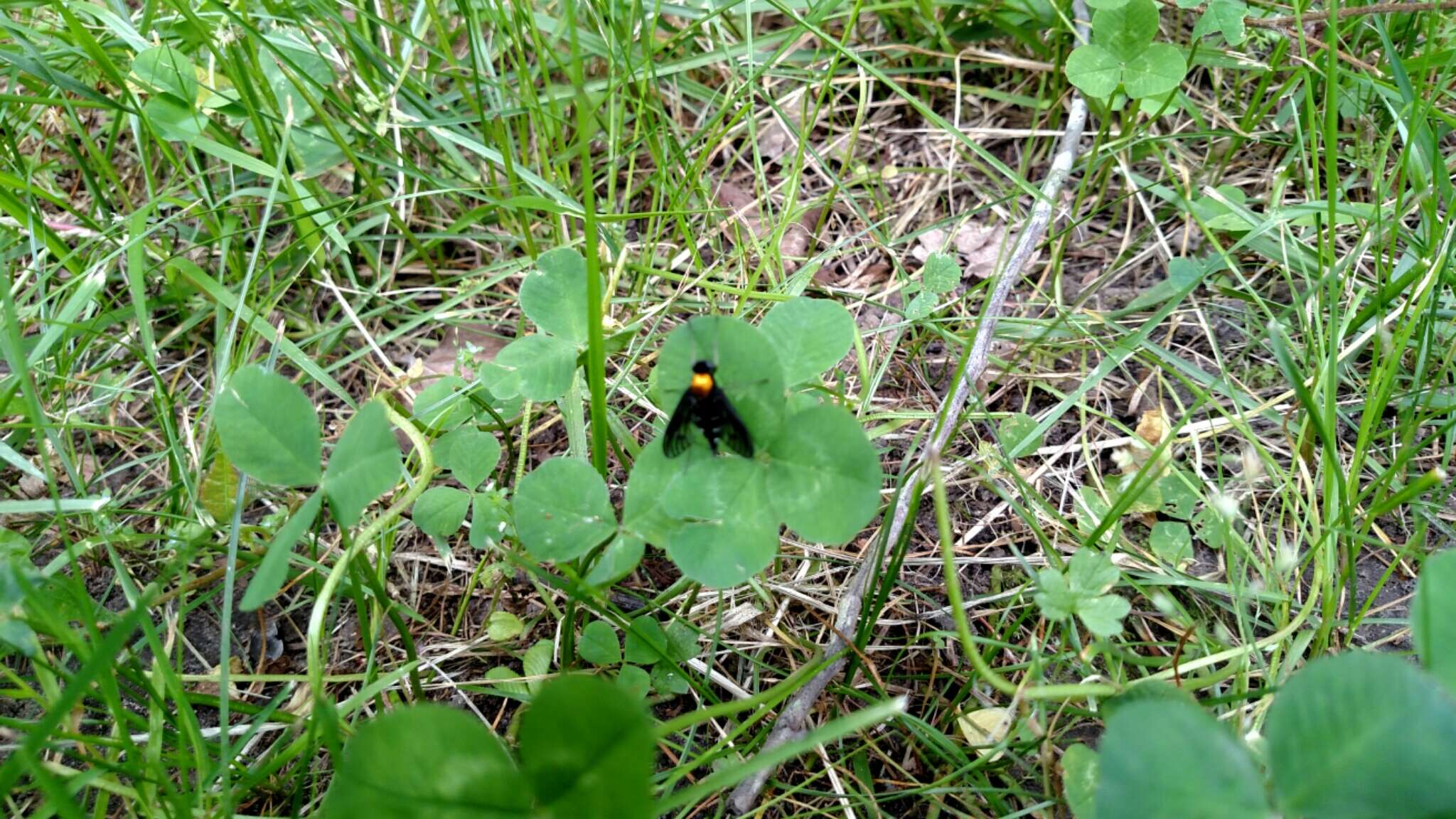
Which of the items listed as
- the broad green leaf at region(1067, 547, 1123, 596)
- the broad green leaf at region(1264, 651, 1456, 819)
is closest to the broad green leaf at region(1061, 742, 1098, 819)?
the broad green leaf at region(1067, 547, 1123, 596)

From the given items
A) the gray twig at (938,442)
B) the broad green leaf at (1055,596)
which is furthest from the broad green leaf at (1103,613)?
the gray twig at (938,442)

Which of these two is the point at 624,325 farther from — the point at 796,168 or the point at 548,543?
the point at 548,543

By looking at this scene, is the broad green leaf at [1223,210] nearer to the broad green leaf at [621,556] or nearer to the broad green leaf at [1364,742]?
the broad green leaf at [1364,742]

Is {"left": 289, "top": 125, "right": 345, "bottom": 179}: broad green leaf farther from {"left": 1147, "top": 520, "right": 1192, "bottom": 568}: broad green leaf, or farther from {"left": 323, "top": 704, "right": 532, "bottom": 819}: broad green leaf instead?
{"left": 1147, "top": 520, "right": 1192, "bottom": 568}: broad green leaf

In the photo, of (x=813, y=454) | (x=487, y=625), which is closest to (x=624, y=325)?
(x=487, y=625)

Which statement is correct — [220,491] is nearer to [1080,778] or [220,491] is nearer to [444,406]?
[444,406]

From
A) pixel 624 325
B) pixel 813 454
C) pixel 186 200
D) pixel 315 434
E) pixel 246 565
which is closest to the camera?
pixel 813 454
